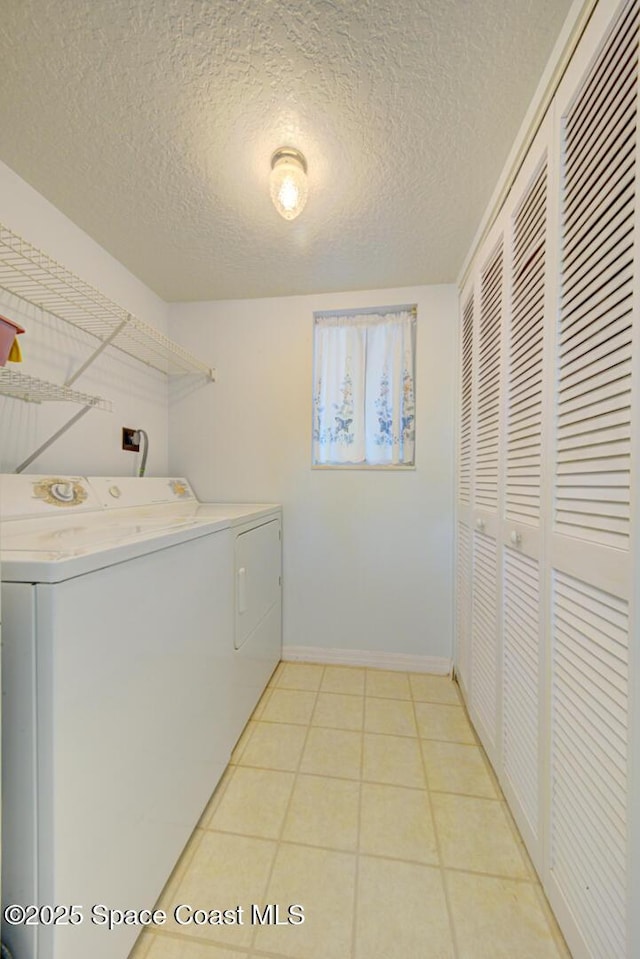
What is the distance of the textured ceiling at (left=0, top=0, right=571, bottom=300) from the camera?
89 centimetres

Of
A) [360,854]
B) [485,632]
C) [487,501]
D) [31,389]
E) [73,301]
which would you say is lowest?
[360,854]

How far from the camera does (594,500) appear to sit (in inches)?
29.9

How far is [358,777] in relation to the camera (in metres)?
1.37

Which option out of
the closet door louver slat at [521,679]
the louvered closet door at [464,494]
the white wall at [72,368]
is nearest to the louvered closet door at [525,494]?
the closet door louver slat at [521,679]

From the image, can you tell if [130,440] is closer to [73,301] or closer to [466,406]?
[73,301]

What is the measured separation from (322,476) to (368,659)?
3.84ft

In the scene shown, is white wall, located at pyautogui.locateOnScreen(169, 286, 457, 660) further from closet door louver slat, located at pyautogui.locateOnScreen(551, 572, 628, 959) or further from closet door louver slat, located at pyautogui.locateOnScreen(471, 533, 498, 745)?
closet door louver slat, located at pyautogui.locateOnScreen(551, 572, 628, 959)

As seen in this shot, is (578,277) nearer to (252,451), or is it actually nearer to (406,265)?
(406,265)

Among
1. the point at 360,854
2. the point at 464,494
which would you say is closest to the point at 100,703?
the point at 360,854

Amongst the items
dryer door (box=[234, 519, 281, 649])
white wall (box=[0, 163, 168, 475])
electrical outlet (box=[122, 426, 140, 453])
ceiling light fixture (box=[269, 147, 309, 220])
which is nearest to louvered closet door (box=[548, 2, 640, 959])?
ceiling light fixture (box=[269, 147, 309, 220])

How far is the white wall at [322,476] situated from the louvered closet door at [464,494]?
0.13 m

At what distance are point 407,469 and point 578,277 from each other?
1.38m

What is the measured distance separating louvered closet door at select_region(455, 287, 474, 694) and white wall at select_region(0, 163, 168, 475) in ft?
6.05

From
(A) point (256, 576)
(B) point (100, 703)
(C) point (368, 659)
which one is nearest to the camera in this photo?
(B) point (100, 703)
